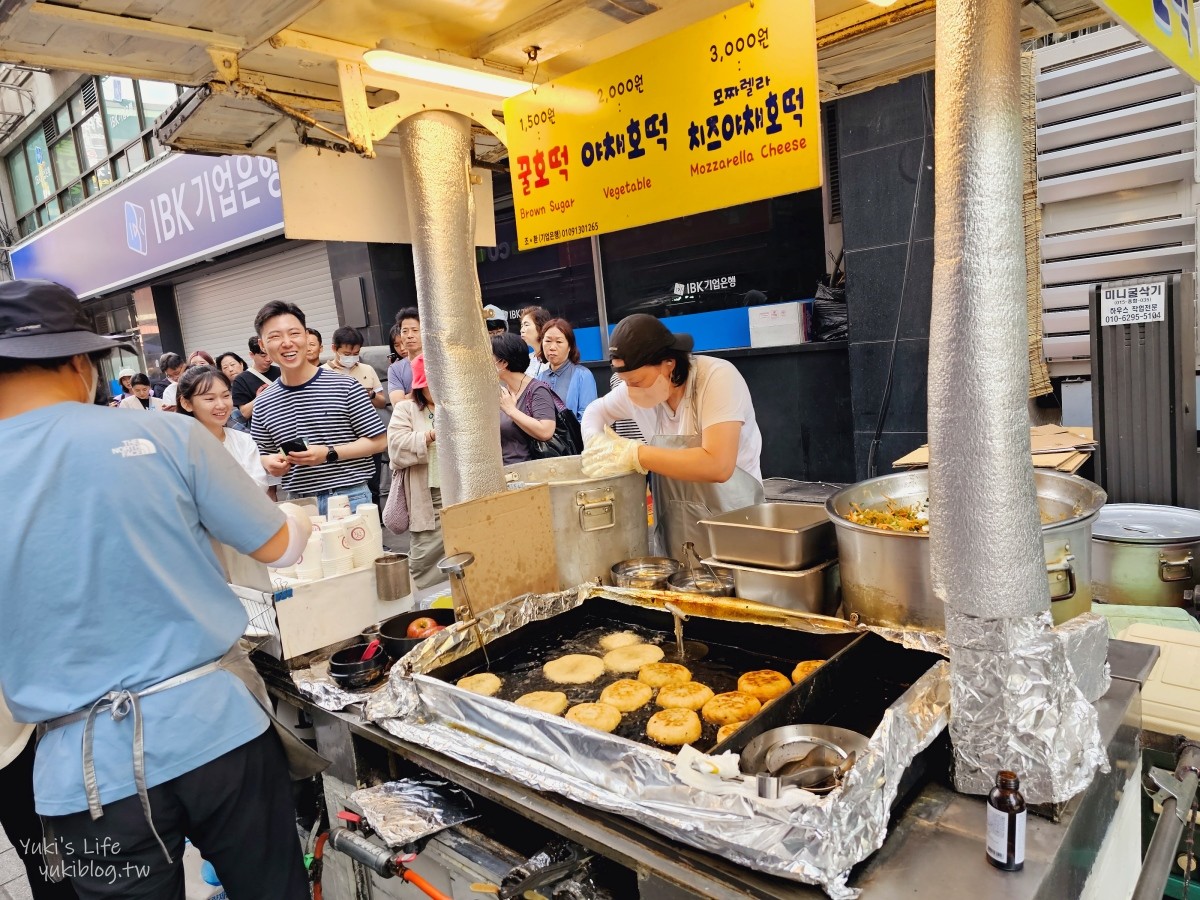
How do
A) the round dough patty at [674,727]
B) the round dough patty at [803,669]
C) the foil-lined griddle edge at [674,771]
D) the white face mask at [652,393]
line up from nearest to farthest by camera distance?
the foil-lined griddle edge at [674,771] < the round dough patty at [674,727] < the round dough patty at [803,669] < the white face mask at [652,393]

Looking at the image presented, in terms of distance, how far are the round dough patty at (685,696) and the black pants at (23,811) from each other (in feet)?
7.16

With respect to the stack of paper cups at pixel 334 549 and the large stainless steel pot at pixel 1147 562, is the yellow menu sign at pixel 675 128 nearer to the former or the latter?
the stack of paper cups at pixel 334 549

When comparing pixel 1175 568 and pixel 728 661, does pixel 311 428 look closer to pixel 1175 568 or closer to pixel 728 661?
pixel 728 661

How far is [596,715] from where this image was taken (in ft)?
7.07

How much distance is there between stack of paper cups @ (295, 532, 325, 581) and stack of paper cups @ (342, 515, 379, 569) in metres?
0.15

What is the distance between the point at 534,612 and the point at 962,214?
1.97 metres

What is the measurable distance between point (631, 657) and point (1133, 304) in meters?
3.43

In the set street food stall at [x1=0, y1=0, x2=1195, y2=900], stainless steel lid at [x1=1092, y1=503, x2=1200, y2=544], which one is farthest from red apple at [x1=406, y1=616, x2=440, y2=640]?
stainless steel lid at [x1=1092, y1=503, x2=1200, y2=544]

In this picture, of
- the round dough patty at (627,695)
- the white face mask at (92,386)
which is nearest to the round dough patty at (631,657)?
the round dough patty at (627,695)

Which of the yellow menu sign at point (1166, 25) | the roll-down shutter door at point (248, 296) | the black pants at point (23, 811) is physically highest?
the roll-down shutter door at point (248, 296)

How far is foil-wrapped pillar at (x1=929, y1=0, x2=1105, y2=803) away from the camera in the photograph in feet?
4.89

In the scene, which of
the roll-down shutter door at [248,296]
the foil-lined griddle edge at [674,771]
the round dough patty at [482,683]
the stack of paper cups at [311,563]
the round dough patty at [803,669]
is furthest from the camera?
the roll-down shutter door at [248,296]

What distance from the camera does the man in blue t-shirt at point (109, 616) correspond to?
5.83 ft

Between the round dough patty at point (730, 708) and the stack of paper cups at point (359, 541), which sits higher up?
the stack of paper cups at point (359, 541)
